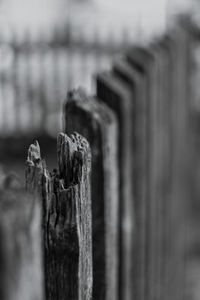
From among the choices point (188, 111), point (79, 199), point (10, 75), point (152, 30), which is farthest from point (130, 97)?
point (152, 30)

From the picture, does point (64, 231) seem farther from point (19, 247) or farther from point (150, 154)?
point (150, 154)

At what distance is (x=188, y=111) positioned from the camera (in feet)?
17.2

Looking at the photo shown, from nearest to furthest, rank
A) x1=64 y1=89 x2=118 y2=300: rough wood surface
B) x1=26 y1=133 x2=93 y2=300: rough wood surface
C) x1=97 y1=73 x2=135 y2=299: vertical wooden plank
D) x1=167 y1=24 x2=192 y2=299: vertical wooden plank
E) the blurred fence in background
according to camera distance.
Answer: x1=26 y1=133 x2=93 y2=300: rough wood surface < x1=64 y1=89 x2=118 y2=300: rough wood surface < x1=97 y1=73 x2=135 y2=299: vertical wooden plank < x1=167 y1=24 x2=192 y2=299: vertical wooden plank < the blurred fence in background

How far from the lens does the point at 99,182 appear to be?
6.91 feet

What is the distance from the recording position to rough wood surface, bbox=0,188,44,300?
1.04 meters

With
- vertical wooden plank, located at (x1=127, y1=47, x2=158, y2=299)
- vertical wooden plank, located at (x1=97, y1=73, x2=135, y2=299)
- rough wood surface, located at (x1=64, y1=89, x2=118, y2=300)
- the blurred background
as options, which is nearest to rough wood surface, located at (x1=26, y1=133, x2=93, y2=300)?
rough wood surface, located at (x1=64, y1=89, x2=118, y2=300)

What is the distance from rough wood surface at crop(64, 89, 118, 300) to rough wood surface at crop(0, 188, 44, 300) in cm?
97

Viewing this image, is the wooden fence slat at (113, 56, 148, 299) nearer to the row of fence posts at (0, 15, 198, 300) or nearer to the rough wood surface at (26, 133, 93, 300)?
the row of fence posts at (0, 15, 198, 300)

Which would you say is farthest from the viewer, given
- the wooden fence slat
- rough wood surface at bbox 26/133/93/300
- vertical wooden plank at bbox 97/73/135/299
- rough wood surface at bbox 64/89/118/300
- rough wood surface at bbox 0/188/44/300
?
the wooden fence slat

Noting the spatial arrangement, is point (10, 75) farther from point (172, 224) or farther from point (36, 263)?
point (36, 263)

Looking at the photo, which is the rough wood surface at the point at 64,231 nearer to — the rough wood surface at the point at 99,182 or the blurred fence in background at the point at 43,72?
the rough wood surface at the point at 99,182

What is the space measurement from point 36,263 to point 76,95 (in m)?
1.16

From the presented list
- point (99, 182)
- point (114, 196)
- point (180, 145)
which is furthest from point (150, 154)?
point (180, 145)

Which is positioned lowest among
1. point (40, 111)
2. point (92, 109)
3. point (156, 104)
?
point (40, 111)
